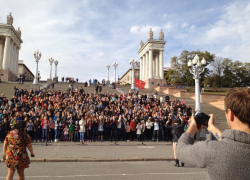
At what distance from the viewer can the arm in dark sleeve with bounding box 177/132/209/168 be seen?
1828mm

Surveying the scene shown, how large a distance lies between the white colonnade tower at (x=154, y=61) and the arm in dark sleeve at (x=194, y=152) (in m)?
52.7

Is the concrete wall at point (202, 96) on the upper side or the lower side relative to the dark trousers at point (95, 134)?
upper

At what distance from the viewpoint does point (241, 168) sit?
172 cm

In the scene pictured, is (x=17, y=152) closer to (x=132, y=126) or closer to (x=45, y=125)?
(x=45, y=125)

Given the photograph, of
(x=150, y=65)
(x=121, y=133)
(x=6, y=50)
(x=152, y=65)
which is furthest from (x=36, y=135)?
(x=6, y=50)

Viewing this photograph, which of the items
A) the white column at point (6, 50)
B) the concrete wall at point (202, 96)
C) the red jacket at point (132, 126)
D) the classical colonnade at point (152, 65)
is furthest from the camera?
the classical colonnade at point (152, 65)

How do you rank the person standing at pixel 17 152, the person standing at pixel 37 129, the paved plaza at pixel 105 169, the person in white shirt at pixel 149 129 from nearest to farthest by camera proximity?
the person standing at pixel 17 152 → the paved plaza at pixel 105 169 → the person standing at pixel 37 129 → the person in white shirt at pixel 149 129

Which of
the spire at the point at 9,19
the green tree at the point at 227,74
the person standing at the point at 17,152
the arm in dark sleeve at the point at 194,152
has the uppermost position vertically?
the spire at the point at 9,19

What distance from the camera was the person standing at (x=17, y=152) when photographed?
16.3 feet

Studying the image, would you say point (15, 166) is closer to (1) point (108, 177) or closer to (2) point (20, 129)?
(2) point (20, 129)

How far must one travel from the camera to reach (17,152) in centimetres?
508

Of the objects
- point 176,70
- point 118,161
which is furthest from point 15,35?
point 118,161

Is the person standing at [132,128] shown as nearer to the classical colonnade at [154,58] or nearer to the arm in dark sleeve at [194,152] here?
the arm in dark sleeve at [194,152]

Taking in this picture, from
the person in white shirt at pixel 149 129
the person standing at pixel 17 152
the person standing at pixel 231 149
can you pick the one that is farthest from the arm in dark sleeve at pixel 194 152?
the person in white shirt at pixel 149 129
